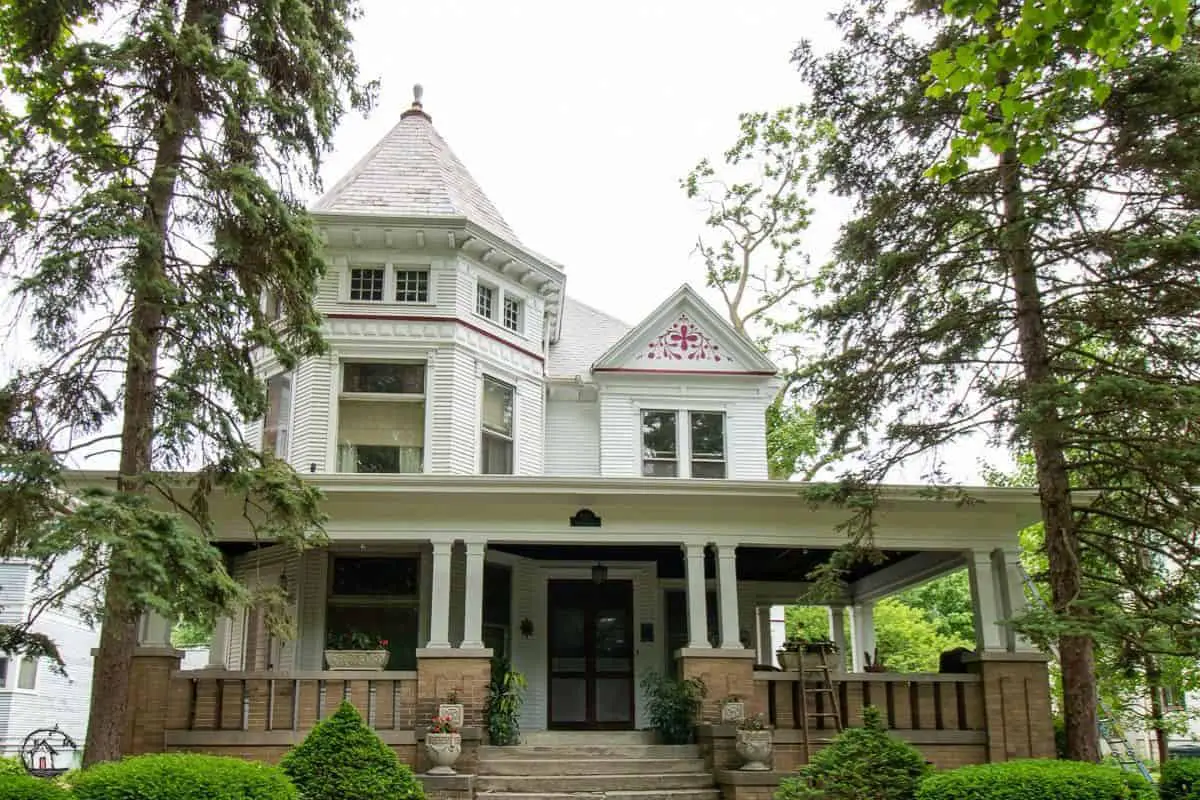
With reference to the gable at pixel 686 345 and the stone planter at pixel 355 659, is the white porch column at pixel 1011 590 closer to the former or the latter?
the gable at pixel 686 345

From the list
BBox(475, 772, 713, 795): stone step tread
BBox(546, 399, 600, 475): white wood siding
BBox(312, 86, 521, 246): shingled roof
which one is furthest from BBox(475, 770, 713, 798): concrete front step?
BBox(312, 86, 521, 246): shingled roof

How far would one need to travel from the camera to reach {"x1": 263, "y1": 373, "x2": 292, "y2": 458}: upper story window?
15.4 metres

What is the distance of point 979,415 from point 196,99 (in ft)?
28.8

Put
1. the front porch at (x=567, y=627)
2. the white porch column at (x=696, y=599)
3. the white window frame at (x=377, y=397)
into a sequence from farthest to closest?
the white window frame at (x=377, y=397), the white porch column at (x=696, y=599), the front porch at (x=567, y=627)

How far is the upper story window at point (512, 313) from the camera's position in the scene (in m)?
16.9

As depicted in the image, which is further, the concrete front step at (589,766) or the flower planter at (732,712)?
the flower planter at (732,712)

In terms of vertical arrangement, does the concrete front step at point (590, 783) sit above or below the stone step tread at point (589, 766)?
below

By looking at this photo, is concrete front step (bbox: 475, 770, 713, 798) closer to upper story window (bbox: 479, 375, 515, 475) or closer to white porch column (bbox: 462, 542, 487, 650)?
white porch column (bbox: 462, 542, 487, 650)

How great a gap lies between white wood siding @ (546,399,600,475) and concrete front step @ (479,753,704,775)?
5.92 metres

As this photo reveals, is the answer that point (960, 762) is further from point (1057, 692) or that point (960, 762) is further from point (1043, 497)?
point (1057, 692)

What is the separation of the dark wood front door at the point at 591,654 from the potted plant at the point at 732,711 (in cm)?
333

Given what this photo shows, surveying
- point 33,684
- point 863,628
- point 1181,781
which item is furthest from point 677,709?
point 33,684

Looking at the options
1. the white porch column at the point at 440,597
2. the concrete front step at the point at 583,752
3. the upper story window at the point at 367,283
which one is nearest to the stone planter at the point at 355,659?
the white porch column at the point at 440,597

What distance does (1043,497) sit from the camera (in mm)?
10609
